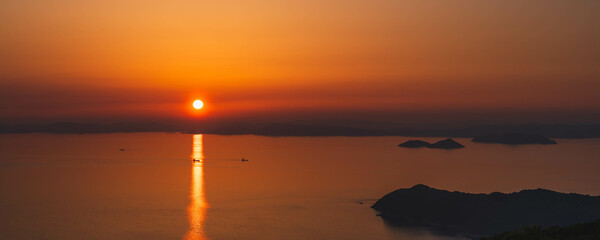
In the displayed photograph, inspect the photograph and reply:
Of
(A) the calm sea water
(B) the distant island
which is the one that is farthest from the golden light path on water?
(B) the distant island

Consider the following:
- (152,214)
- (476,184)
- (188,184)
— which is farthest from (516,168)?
(152,214)

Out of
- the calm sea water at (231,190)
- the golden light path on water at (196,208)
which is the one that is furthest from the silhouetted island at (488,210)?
the golden light path on water at (196,208)

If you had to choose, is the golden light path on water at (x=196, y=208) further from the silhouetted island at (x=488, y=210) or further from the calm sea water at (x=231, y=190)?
the silhouetted island at (x=488, y=210)

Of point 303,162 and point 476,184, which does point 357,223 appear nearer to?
point 476,184

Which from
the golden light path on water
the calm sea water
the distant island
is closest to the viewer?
the distant island

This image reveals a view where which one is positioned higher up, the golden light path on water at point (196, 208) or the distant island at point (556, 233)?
the distant island at point (556, 233)

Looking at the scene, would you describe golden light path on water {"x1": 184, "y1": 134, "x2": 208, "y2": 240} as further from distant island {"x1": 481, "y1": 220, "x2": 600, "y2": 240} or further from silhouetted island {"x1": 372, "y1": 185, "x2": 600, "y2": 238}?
distant island {"x1": 481, "y1": 220, "x2": 600, "y2": 240}

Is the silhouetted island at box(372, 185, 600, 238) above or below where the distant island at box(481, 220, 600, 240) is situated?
below
